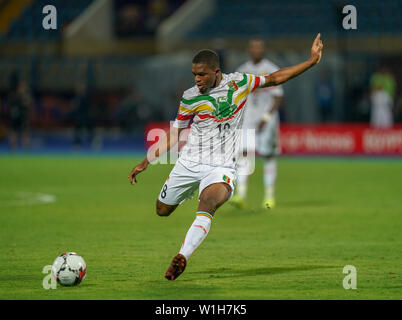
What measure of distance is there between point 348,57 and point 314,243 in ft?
56.8

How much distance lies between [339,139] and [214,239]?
49.1ft

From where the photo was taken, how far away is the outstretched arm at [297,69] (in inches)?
306

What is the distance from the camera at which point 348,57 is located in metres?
26.2

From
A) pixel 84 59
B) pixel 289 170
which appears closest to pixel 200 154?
pixel 289 170

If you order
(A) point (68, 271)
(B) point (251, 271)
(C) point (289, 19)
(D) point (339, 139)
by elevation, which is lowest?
(A) point (68, 271)

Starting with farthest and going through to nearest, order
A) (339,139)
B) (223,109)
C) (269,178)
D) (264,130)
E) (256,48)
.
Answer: (339,139)
(264,130)
(269,178)
(256,48)
(223,109)

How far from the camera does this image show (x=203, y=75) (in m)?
7.54

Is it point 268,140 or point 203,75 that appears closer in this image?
point 203,75

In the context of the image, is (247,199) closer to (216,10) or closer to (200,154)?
(200,154)

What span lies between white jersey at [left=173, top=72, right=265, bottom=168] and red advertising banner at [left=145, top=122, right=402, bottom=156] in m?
16.4

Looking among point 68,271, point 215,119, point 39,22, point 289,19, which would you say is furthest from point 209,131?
point 39,22

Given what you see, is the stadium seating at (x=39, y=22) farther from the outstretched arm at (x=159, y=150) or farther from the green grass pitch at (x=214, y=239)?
the outstretched arm at (x=159, y=150)

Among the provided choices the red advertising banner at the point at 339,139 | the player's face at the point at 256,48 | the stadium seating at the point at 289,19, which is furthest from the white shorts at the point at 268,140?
the stadium seating at the point at 289,19

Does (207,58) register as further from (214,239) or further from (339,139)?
(339,139)
